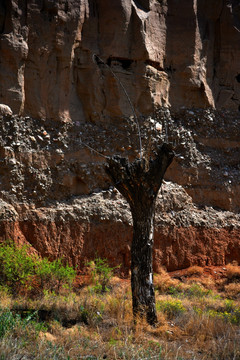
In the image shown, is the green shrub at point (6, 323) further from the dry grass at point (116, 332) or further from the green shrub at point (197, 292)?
the green shrub at point (197, 292)

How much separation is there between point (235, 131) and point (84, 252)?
6.02 m

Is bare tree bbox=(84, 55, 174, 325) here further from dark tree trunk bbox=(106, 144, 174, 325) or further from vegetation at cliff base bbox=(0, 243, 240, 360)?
vegetation at cliff base bbox=(0, 243, 240, 360)

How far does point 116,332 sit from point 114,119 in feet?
21.0

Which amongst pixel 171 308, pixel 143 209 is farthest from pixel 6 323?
pixel 171 308

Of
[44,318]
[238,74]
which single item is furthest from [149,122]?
[44,318]

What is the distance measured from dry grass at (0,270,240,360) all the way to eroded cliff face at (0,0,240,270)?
245 cm

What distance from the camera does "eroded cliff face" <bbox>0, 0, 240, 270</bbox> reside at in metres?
9.54

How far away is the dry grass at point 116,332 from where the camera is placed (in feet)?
15.6

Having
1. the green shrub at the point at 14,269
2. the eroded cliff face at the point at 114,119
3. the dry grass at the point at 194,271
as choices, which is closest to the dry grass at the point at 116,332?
the green shrub at the point at 14,269

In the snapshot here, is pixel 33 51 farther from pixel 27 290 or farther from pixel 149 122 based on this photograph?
pixel 27 290

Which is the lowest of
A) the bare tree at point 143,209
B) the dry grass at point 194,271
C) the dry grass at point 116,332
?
the dry grass at point 116,332

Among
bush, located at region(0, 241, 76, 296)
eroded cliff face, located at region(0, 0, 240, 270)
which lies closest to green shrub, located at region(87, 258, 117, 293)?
eroded cliff face, located at region(0, 0, 240, 270)

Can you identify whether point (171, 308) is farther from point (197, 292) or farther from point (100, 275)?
point (100, 275)

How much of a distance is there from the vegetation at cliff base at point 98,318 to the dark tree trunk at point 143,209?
36 centimetres
